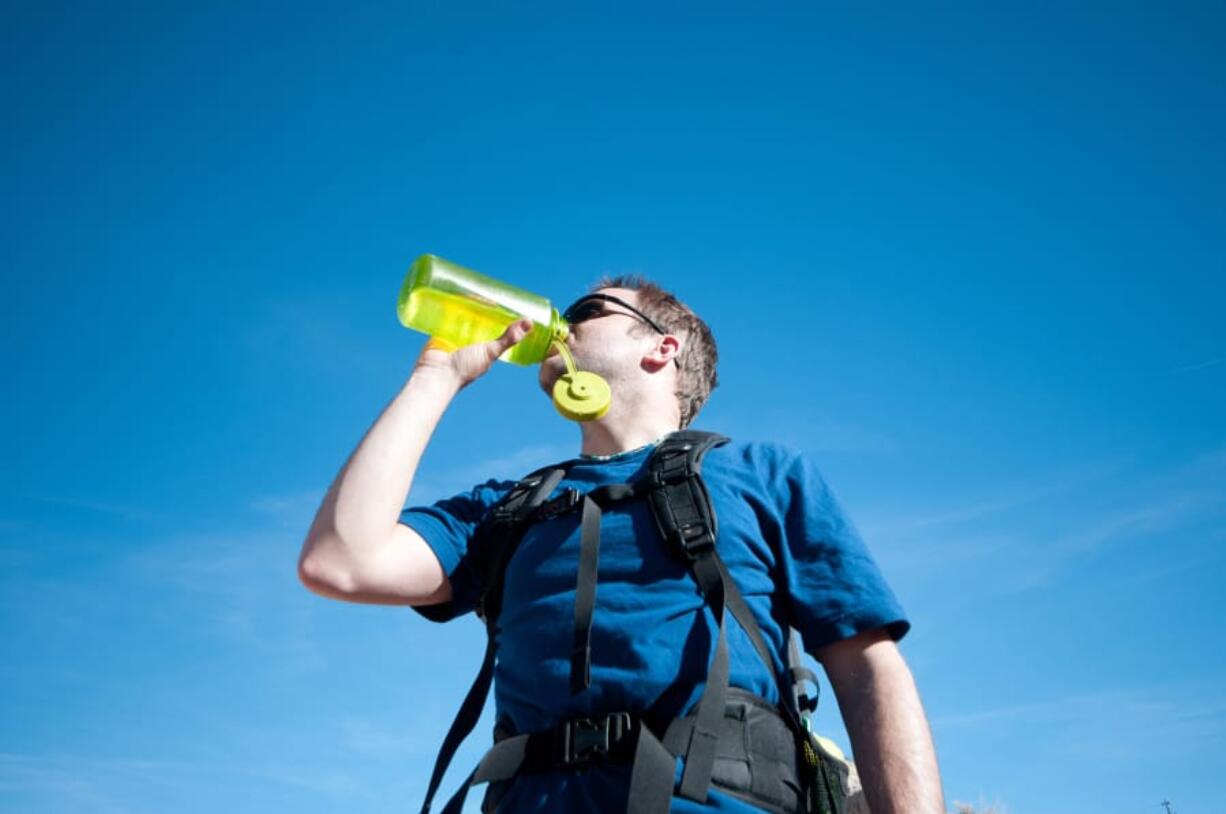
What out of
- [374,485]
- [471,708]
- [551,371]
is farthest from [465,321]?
[471,708]

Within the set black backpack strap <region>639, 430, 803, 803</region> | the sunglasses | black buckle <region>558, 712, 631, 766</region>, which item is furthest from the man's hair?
black buckle <region>558, 712, 631, 766</region>

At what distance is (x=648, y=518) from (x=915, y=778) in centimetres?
115

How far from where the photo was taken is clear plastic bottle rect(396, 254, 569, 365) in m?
4.58

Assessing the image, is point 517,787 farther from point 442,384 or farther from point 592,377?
Answer: point 592,377

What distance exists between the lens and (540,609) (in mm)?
3287

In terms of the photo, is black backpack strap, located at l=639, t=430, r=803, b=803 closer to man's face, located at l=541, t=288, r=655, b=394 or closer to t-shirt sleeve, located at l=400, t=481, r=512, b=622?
man's face, located at l=541, t=288, r=655, b=394

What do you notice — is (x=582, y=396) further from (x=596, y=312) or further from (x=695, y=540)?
(x=695, y=540)

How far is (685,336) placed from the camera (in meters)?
4.87

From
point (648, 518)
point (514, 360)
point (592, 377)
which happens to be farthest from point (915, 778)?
point (514, 360)

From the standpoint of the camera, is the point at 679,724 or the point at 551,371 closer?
the point at 679,724

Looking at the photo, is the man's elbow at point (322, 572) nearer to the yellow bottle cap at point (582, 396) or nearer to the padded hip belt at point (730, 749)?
the padded hip belt at point (730, 749)

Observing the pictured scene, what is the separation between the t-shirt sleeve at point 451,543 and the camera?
12.7 feet

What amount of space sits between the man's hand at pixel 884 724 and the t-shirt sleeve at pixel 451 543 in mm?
1435

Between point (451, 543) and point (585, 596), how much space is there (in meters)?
0.94
